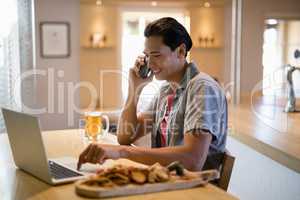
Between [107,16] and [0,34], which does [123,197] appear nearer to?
[0,34]

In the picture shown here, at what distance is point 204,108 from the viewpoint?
160cm

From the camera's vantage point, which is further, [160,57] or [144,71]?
[144,71]

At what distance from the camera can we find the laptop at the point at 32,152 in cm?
129

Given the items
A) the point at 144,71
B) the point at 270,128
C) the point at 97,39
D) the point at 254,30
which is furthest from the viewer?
the point at 97,39

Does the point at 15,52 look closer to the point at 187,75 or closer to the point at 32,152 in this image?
the point at 187,75

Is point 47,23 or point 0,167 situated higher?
point 47,23

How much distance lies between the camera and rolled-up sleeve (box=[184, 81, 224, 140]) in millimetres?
1579

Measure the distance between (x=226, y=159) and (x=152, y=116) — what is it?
21.0 inches

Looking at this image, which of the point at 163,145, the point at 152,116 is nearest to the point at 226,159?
the point at 163,145

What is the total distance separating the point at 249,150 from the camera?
2.80 metres

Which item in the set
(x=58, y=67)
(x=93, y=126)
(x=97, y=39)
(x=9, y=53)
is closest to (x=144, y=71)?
(x=93, y=126)

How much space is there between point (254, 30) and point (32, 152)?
12.5ft

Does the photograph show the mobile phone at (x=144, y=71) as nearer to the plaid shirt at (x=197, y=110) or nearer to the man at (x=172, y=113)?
the man at (x=172, y=113)

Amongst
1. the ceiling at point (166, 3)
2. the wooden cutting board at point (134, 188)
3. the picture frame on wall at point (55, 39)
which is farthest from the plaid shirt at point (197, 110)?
the ceiling at point (166, 3)
